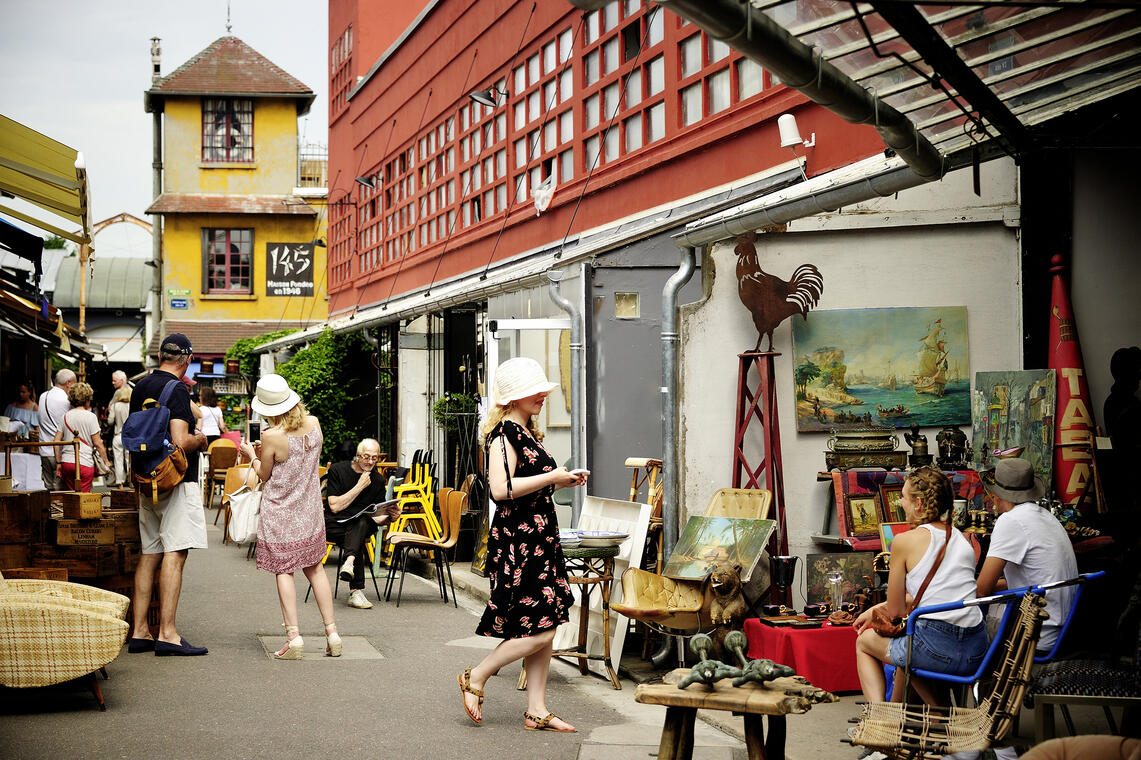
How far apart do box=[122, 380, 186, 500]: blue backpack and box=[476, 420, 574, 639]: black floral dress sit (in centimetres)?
283

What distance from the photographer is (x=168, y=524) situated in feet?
28.7

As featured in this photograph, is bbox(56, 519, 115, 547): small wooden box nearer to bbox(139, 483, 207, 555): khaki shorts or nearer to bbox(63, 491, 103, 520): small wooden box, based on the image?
bbox(63, 491, 103, 520): small wooden box

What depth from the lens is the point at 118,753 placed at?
244 inches

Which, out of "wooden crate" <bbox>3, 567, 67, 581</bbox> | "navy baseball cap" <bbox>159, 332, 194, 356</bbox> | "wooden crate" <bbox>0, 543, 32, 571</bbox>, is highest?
"navy baseball cap" <bbox>159, 332, 194, 356</bbox>

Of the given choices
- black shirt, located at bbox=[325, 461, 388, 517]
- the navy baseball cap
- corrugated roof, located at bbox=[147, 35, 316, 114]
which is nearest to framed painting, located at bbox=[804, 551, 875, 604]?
the navy baseball cap

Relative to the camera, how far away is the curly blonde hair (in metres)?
6.20

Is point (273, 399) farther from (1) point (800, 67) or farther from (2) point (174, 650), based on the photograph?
(1) point (800, 67)

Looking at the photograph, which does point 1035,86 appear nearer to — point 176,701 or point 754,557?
point 754,557

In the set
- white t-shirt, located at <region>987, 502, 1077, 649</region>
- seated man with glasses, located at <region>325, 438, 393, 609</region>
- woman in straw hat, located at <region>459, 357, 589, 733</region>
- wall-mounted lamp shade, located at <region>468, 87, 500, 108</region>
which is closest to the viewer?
white t-shirt, located at <region>987, 502, 1077, 649</region>

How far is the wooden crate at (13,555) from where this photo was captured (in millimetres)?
8469

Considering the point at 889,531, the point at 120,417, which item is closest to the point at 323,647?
the point at 889,531

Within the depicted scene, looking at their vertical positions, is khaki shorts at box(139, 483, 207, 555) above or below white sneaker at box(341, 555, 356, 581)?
above

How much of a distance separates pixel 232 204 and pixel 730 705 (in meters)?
39.6

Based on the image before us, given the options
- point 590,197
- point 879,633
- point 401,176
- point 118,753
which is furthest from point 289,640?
point 401,176
